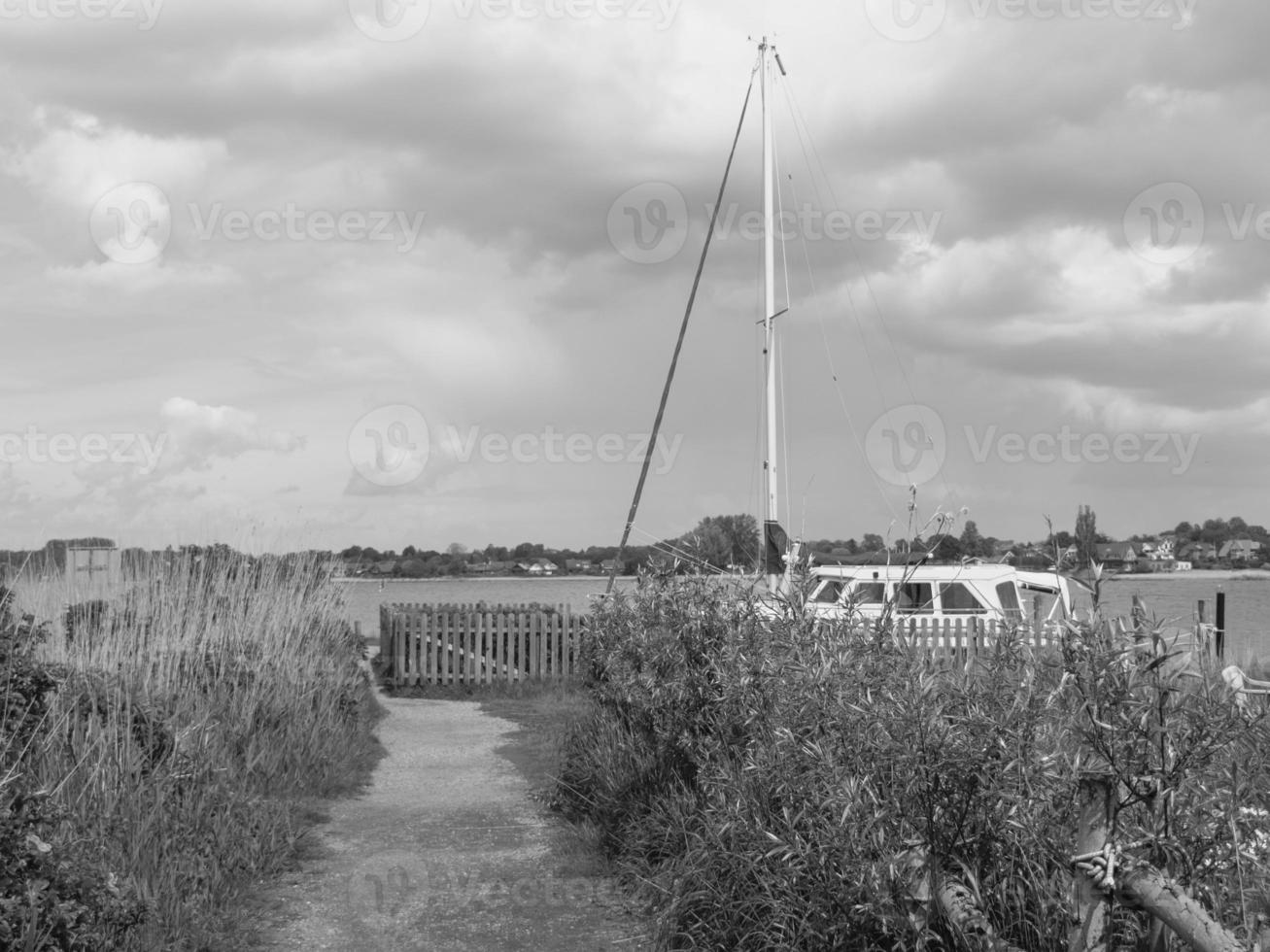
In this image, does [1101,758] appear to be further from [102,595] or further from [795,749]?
[102,595]

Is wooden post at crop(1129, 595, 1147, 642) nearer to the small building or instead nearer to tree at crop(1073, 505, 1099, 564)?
tree at crop(1073, 505, 1099, 564)

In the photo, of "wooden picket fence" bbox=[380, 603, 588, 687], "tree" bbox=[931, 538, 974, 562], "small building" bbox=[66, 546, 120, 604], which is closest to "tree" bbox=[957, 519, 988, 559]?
"tree" bbox=[931, 538, 974, 562]

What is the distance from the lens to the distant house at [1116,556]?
3.21 m

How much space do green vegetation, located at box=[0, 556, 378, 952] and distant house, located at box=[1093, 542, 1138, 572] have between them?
11.3ft

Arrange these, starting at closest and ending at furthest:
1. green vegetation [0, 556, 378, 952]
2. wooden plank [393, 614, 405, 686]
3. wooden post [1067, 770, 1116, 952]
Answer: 1. wooden post [1067, 770, 1116, 952]
2. green vegetation [0, 556, 378, 952]
3. wooden plank [393, 614, 405, 686]

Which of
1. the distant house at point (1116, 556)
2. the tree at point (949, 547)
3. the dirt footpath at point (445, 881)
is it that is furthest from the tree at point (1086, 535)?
the dirt footpath at point (445, 881)

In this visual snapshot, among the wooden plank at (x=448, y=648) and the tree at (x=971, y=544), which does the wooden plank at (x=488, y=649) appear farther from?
the tree at (x=971, y=544)

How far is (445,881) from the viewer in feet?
21.4

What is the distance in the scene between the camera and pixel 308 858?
6988mm

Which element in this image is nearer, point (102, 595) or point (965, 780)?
point (965, 780)

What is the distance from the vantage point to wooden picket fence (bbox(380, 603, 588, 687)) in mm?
16922

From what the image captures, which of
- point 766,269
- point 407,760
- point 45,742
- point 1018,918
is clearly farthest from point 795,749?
point 766,269

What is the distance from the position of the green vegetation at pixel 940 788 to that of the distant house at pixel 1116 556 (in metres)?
0.30

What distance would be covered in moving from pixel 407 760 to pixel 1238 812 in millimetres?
8746
